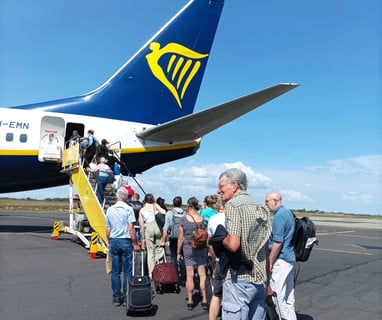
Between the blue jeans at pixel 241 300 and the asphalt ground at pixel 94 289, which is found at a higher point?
the blue jeans at pixel 241 300

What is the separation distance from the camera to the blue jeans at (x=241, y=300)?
3311 mm

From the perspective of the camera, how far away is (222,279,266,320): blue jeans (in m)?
3.31

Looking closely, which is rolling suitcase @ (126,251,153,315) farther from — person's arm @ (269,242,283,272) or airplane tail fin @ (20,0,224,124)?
airplane tail fin @ (20,0,224,124)

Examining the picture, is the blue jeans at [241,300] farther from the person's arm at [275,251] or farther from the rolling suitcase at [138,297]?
the rolling suitcase at [138,297]

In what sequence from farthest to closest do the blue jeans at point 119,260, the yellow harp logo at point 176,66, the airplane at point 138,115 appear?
the yellow harp logo at point 176,66, the airplane at point 138,115, the blue jeans at point 119,260

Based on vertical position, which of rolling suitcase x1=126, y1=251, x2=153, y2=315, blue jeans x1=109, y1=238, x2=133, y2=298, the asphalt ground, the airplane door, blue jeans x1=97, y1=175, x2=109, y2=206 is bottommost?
the asphalt ground

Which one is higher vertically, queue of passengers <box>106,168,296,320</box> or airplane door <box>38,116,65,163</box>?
airplane door <box>38,116,65,163</box>

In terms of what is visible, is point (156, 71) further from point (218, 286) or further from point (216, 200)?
point (218, 286)

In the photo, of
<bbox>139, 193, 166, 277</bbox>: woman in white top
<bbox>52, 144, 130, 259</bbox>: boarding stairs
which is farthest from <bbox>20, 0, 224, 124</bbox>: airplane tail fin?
<bbox>139, 193, 166, 277</bbox>: woman in white top

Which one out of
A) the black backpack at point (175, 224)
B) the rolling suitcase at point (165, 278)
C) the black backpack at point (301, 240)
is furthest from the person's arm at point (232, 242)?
the black backpack at point (175, 224)

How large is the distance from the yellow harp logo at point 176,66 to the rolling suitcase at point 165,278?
9.92 metres

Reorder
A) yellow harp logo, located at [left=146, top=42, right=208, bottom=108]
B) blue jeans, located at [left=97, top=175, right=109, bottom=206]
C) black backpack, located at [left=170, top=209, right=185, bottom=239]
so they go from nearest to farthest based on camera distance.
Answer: black backpack, located at [left=170, top=209, right=185, bottom=239]
blue jeans, located at [left=97, top=175, right=109, bottom=206]
yellow harp logo, located at [left=146, top=42, right=208, bottom=108]

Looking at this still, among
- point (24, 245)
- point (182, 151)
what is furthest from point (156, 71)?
point (24, 245)

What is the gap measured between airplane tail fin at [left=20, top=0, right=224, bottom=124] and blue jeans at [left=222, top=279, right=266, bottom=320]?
1239cm
